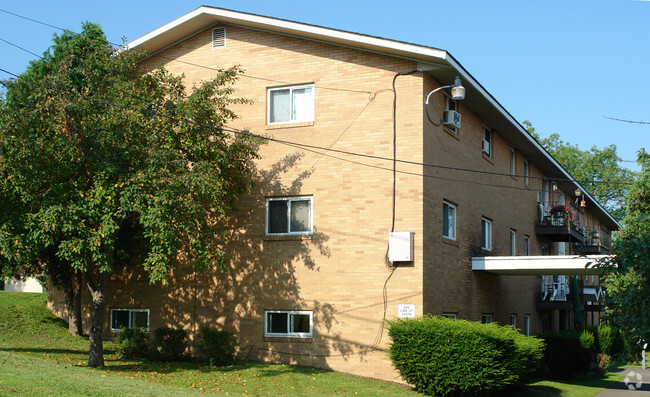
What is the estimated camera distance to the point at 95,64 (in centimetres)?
1648

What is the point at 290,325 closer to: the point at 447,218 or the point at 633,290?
the point at 447,218

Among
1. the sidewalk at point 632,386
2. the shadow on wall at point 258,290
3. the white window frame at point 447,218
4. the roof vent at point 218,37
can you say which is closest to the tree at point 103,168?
the shadow on wall at point 258,290

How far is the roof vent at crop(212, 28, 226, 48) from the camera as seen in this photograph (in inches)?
784

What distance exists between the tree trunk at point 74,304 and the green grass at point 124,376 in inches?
12.5

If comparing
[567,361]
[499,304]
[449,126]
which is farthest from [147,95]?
[567,361]

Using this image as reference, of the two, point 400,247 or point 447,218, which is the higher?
point 447,218

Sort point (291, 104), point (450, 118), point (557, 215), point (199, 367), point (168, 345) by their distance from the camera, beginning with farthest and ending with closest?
1. point (557, 215)
2. point (291, 104)
3. point (450, 118)
4. point (168, 345)
5. point (199, 367)

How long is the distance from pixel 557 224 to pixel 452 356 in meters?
16.4

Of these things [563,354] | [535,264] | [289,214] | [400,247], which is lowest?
[563,354]

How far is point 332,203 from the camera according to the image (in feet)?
58.7

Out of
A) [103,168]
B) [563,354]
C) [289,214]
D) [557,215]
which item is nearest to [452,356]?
[289,214]

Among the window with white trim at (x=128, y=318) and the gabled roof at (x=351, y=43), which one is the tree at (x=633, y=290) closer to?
the gabled roof at (x=351, y=43)

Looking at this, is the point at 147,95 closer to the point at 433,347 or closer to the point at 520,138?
the point at 433,347

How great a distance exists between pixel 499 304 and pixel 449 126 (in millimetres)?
7172
